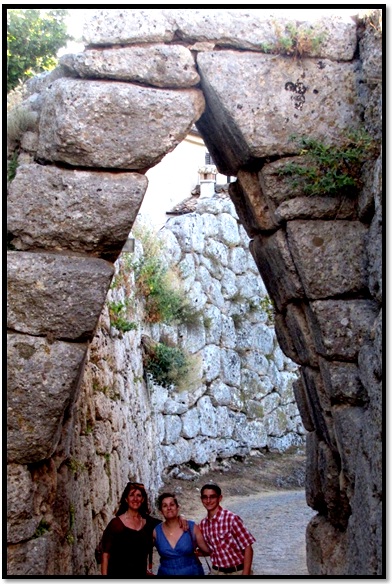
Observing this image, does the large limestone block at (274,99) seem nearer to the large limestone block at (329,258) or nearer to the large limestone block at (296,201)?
the large limestone block at (296,201)

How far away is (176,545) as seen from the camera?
4.50m

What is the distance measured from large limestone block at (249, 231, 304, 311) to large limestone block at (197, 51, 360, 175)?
2.17ft

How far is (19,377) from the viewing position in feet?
15.7

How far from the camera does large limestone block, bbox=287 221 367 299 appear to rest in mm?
5297

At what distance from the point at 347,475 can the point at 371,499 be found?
0.82 m

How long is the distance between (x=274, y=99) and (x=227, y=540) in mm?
3045

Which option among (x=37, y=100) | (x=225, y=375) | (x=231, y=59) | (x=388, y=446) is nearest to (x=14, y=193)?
(x=37, y=100)

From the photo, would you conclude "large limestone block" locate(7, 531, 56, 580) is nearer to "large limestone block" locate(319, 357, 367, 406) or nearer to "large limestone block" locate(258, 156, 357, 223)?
"large limestone block" locate(319, 357, 367, 406)

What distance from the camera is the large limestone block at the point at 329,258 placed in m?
5.30

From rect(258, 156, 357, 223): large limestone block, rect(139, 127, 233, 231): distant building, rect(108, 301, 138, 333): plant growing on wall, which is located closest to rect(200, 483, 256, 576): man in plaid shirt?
rect(258, 156, 357, 223): large limestone block

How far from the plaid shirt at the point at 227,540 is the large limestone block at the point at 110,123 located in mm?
2439

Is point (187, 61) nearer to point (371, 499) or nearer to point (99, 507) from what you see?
point (371, 499)

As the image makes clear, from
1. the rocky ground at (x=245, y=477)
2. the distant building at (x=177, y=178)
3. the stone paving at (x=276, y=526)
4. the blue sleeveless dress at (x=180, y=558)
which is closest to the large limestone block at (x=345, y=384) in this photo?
the blue sleeveless dress at (x=180, y=558)

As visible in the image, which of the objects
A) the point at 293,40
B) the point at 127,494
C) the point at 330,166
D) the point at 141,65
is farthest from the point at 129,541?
the point at 293,40
